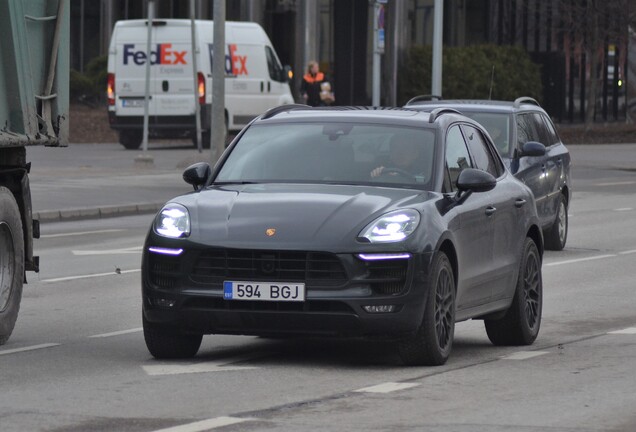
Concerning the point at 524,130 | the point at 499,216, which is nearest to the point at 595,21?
the point at 524,130

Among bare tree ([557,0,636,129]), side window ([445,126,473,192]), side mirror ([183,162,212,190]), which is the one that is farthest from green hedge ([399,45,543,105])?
side mirror ([183,162,212,190])

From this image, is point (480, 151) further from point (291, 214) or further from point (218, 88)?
point (218, 88)

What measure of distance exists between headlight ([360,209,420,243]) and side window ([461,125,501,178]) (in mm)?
1666

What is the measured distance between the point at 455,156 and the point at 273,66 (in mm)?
30487

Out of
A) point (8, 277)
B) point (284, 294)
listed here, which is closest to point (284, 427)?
point (284, 294)

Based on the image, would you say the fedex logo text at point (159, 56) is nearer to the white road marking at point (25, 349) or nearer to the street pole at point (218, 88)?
the street pole at point (218, 88)

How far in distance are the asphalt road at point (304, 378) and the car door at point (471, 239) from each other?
41 centimetres

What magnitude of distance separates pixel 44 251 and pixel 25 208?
713 centimetres

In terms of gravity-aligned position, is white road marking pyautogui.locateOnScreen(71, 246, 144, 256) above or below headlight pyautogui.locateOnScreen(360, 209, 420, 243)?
below

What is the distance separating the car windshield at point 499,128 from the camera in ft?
60.4

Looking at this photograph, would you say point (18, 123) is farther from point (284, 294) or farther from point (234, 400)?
point (234, 400)

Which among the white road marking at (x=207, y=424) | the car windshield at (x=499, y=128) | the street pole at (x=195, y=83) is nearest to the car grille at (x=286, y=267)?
the white road marking at (x=207, y=424)

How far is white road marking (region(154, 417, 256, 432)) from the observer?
25.1ft

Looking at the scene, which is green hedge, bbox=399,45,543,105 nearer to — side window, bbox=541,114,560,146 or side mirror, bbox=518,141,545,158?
side window, bbox=541,114,560,146
